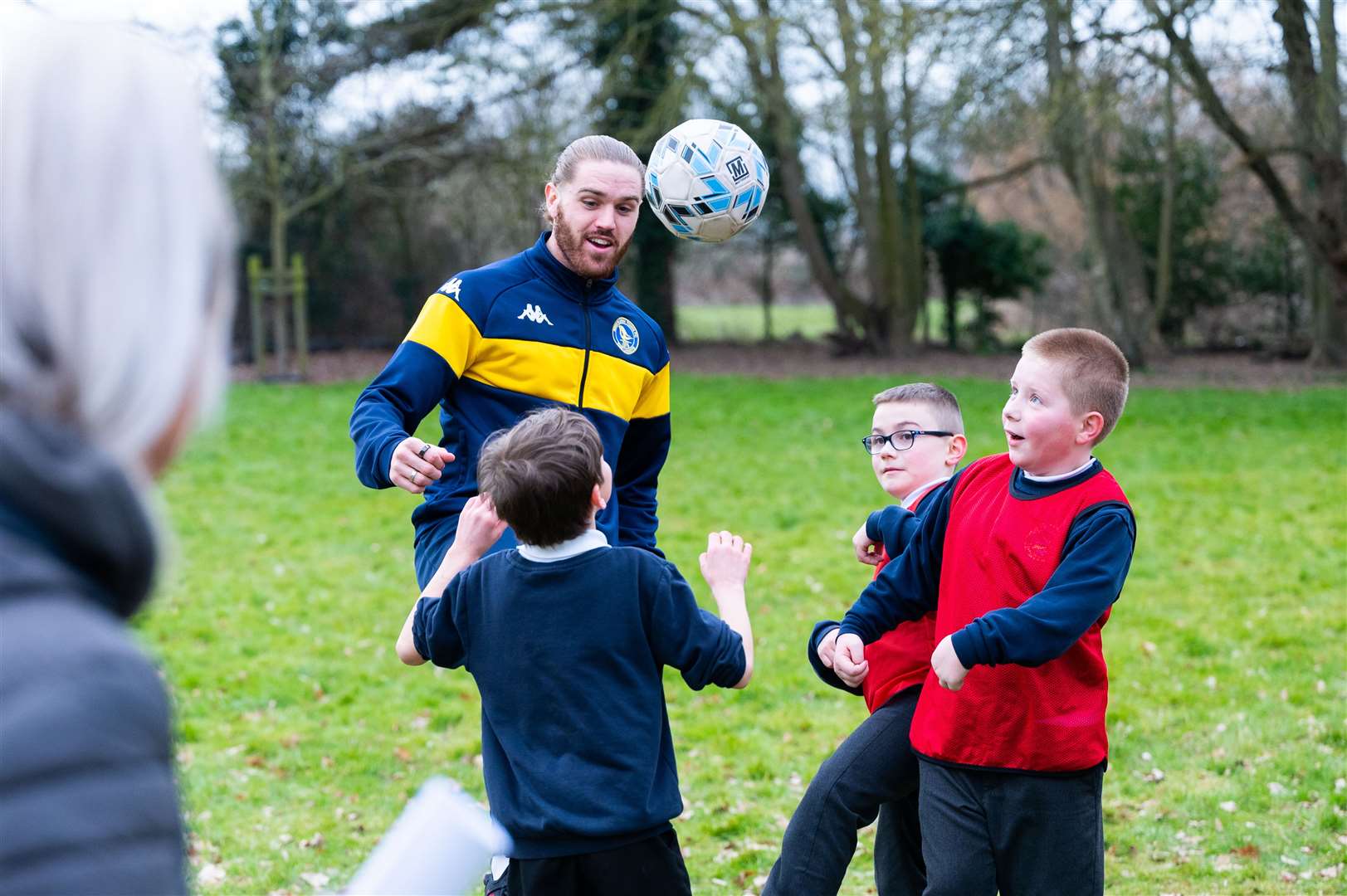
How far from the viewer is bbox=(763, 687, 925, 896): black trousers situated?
3.51 meters

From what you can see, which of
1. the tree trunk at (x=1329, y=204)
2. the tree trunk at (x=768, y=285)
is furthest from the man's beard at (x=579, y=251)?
the tree trunk at (x=768, y=285)

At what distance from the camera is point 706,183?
4328 millimetres

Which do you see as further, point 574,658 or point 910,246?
point 910,246

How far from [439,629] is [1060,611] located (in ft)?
4.42

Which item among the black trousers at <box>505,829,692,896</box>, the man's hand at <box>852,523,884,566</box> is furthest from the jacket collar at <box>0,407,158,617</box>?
the man's hand at <box>852,523,884,566</box>

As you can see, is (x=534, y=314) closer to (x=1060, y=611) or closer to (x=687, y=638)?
(x=687, y=638)

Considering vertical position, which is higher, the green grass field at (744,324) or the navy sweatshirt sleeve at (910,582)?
the green grass field at (744,324)

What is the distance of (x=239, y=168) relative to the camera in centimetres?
Answer: 2273

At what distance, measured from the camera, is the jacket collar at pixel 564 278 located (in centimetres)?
393

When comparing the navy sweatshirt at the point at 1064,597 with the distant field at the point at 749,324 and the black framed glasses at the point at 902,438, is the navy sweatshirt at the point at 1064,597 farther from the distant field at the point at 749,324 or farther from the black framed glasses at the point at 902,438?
the distant field at the point at 749,324

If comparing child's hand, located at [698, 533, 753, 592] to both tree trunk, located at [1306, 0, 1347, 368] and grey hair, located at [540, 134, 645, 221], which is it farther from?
tree trunk, located at [1306, 0, 1347, 368]

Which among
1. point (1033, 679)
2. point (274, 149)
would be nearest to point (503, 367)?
point (1033, 679)

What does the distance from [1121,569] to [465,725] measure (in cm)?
415

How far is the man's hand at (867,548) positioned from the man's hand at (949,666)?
0.67 metres
